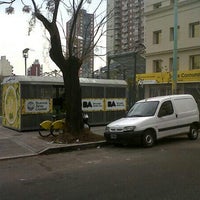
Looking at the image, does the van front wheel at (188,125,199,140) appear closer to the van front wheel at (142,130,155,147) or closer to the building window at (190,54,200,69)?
the van front wheel at (142,130,155,147)

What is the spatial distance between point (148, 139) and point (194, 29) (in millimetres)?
25223

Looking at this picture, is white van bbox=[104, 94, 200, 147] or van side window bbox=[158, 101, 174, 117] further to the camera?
van side window bbox=[158, 101, 174, 117]

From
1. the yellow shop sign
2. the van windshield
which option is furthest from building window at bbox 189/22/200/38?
the van windshield

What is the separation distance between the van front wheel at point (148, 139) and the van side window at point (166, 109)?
0.87 m

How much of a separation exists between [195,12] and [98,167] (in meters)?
28.9

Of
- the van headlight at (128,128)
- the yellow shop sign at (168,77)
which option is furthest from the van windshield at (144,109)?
the yellow shop sign at (168,77)

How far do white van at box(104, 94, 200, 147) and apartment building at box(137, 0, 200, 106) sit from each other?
1755 cm

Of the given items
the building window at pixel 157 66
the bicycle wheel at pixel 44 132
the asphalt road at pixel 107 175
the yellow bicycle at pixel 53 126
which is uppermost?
the building window at pixel 157 66

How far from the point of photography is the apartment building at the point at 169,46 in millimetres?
35906

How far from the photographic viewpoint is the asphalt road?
7289mm

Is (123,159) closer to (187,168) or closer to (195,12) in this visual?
(187,168)

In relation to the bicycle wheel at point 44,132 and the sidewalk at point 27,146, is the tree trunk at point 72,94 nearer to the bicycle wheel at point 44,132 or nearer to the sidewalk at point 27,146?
the sidewalk at point 27,146

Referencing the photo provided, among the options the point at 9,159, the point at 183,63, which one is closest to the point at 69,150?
the point at 9,159

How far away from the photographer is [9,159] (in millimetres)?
12117
